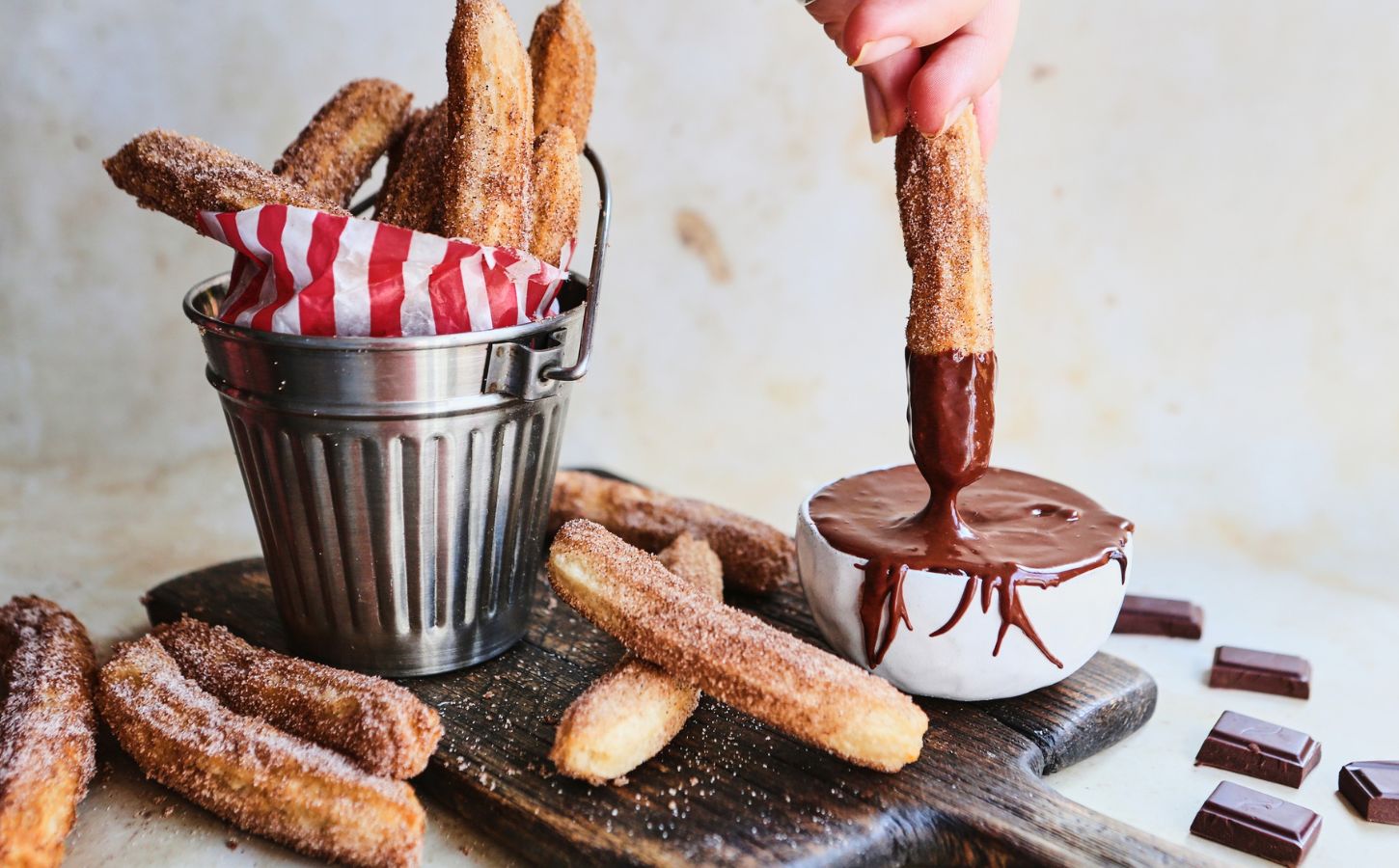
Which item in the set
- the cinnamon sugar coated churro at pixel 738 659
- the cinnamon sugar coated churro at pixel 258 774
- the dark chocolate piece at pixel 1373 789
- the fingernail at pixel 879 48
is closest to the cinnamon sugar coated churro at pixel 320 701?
the cinnamon sugar coated churro at pixel 258 774

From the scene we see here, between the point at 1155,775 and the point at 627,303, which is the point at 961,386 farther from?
the point at 627,303

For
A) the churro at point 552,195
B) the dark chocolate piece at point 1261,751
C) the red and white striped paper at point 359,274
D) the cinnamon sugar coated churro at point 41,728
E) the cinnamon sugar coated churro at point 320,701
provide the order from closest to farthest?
the cinnamon sugar coated churro at point 41,728, the cinnamon sugar coated churro at point 320,701, the red and white striped paper at point 359,274, the dark chocolate piece at point 1261,751, the churro at point 552,195

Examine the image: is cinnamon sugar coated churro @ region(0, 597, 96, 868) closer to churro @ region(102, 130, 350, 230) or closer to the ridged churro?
churro @ region(102, 130, 350, 230)

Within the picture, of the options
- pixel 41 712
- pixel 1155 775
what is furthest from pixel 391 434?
pixel 1155 775

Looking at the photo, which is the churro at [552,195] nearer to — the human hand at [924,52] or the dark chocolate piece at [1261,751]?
the human hand at [924,52]

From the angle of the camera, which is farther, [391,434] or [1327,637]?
[1327,637]

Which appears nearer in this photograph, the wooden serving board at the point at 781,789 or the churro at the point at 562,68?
the wooden serving board at the point at 781,789
